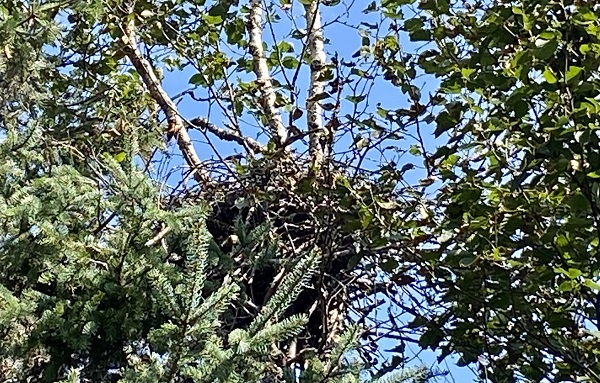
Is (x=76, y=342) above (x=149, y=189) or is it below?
below

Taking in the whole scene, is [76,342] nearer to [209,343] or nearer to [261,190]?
[209,343]

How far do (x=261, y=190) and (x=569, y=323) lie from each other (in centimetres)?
130

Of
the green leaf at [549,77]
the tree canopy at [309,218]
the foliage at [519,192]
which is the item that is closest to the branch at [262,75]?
the tree canopy at [309,218]

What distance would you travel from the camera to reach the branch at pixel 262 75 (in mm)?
3559

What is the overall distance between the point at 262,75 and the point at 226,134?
0.33m

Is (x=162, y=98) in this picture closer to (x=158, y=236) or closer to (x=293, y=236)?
(x=293, y=236)

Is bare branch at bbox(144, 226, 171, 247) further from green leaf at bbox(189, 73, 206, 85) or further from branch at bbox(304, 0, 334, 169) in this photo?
green leaf at bbox(189, 73, 206, 85)

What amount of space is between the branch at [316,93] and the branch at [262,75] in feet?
0.46

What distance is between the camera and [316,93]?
359 centimetres

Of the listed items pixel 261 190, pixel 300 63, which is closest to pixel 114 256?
pixel 261 190

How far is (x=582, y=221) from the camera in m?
2.30

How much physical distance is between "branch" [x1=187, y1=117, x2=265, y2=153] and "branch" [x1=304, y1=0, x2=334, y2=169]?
0.25 meters

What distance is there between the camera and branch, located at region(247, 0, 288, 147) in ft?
11.7

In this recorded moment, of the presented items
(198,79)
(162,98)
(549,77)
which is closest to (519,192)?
(549,77)
